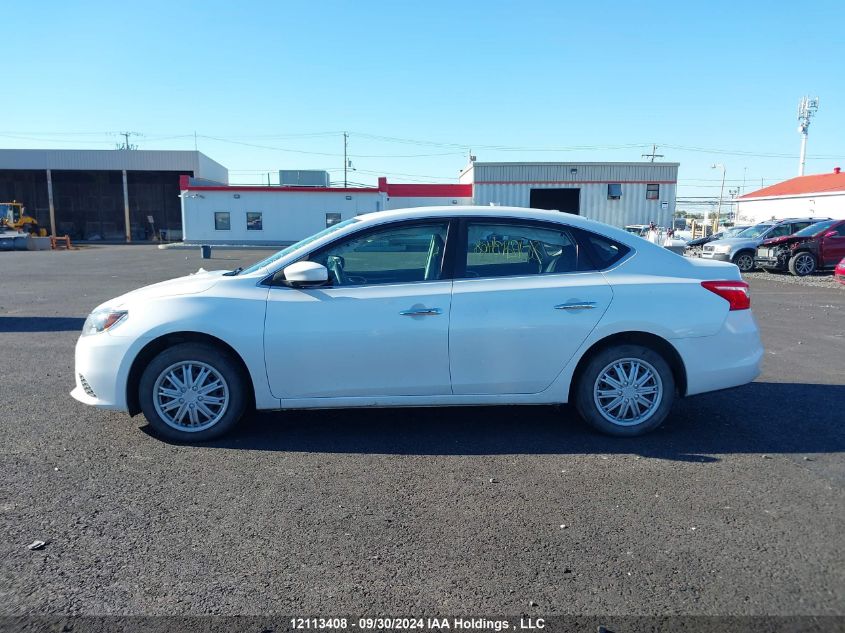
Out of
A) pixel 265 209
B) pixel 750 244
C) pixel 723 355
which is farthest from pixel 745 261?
pixel 265 209

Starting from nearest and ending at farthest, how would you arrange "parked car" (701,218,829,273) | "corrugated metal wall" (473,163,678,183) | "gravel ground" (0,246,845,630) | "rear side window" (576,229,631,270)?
1. "gravel ground" (0,246,845,630)
2. "rear side window" (576,229,631,270)
3. "parked car" (701,218,829,273)
4. "corrugated metal wall" (473,163,678,183)

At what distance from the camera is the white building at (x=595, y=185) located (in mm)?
40188

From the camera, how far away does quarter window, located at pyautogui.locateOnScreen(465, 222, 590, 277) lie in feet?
15.6

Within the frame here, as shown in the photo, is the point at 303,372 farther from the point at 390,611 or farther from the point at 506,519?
the point at 390,611

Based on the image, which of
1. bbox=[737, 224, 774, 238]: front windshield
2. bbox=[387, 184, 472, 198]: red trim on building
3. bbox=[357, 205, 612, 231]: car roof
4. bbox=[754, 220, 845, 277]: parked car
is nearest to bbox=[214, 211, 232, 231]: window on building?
bbox=[387, 184, 472, 198]: red trim on building

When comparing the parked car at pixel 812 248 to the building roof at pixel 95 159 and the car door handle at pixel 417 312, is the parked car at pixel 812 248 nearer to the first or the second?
the car door handle at pixel 417 312

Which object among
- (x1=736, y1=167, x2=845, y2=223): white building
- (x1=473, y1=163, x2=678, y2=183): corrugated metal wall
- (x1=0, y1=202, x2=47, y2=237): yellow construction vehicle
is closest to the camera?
(x1=0, y1=202, x2=47, y2=237): yellow construction vehicle

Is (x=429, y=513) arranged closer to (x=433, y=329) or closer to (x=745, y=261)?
(x=433, y=329)

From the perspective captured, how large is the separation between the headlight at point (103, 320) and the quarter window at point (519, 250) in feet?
8.42

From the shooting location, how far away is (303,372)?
449 cm

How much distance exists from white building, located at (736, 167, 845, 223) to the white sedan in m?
41.3

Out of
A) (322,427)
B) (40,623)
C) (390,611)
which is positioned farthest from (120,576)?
(322,427)

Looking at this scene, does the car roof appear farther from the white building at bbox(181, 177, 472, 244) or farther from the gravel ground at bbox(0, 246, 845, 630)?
the white building at bbox(181, 177, 472, 244)

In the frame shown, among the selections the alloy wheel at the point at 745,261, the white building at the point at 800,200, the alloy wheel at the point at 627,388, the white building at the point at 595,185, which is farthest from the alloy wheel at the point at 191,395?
the white building at the point at 800,200
